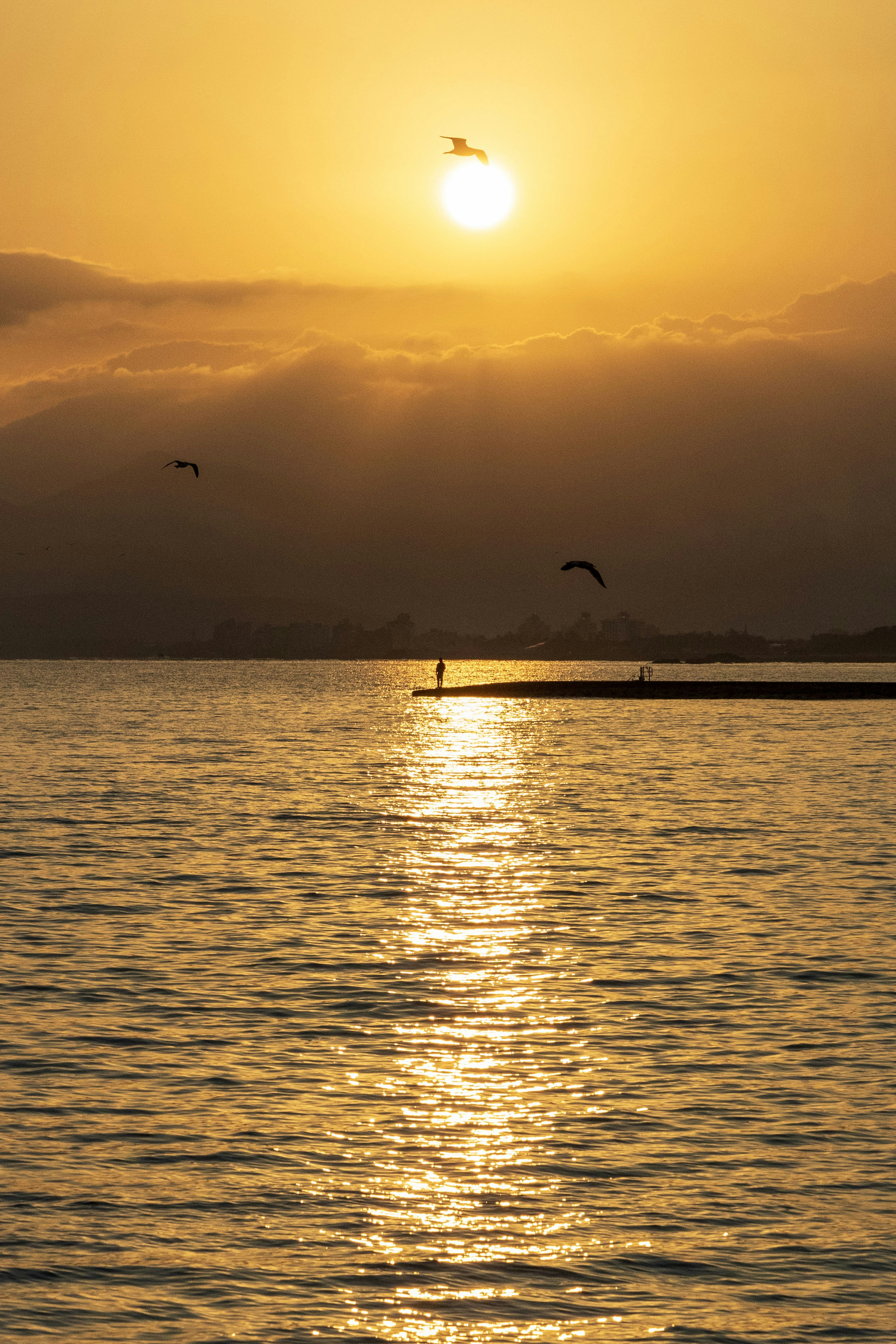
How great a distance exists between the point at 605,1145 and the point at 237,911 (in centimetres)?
1829

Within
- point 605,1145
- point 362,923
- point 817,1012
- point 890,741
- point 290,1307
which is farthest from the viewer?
point 890,741

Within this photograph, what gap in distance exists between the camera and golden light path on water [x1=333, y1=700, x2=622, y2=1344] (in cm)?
1330

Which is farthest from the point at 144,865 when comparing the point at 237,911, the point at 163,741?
the point at 163,741

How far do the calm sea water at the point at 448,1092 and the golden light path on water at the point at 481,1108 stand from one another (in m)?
0.05

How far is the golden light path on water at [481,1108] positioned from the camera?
43.7ft

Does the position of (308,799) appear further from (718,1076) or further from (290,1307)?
(290,1307)

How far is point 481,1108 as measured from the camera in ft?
61.3

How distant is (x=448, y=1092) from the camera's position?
764 inches

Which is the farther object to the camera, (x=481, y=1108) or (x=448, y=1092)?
(x=448, y=1092)

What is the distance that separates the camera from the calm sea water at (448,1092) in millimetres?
13492

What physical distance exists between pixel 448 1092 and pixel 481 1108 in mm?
824

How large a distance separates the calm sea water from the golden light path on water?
0.17 ft

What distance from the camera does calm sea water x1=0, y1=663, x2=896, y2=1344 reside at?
13.5 metres

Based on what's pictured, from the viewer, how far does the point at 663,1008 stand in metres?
24.3
